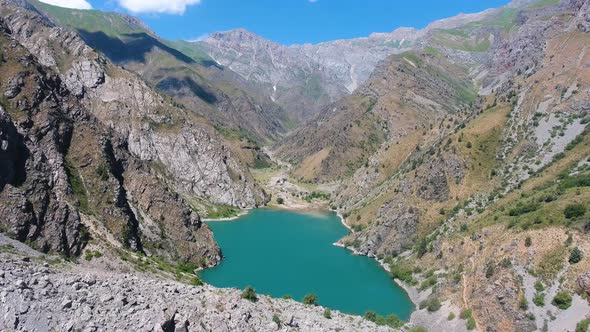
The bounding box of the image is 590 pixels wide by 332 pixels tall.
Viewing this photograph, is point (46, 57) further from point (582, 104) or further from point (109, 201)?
point (582, 104)

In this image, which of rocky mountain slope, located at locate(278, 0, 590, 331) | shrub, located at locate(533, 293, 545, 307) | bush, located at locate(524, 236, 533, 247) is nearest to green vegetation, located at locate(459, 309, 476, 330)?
rocky mountain slope, located at locate(278, 0, 590, 331)

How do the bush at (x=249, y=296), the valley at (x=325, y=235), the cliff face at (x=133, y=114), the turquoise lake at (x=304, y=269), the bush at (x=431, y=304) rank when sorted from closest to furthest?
1. the valley at (x=325, y=235)
2. the bush at (x=249, y=296)
3. the bush at (x=431, y=304)
4. the turquoise lake at (x=304, y=269)
5. the cliff face at (x=133, y=114)

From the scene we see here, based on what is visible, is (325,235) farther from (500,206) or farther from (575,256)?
(575,256)

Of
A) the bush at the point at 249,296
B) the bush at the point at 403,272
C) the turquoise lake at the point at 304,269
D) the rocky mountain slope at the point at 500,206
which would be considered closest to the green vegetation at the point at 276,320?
the bush at the point at 249,296

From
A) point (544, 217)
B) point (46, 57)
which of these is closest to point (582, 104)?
point (544, 217)

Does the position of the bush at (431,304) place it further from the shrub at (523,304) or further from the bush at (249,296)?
the bush at (249,296)

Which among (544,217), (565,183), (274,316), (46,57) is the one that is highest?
(46,57)

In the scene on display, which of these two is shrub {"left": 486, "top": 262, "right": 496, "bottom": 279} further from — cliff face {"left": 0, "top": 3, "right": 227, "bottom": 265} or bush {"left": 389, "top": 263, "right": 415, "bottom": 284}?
cliff face {"left": 0, "top": 3, "right": 227, "bottom": 265}
